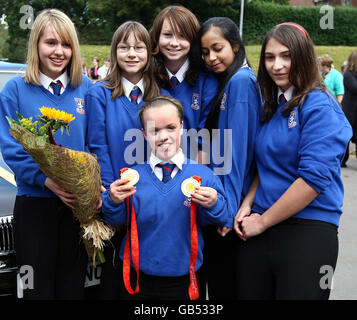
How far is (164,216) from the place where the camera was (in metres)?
2.23

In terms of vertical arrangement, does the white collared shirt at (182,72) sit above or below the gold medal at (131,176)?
above

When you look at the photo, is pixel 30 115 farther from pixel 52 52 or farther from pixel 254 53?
pixel 254 53

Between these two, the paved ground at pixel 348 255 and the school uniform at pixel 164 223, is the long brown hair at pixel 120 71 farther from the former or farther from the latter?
the paved ground at pixel 348 255

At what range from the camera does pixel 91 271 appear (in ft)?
8.88

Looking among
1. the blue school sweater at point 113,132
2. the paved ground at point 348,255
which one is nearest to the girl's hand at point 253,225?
the blue school sweater at point 113,132

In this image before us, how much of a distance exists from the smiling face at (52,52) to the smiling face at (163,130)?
63 centimetres

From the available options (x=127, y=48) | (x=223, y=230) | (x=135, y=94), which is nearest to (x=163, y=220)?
(x=223, y=230)

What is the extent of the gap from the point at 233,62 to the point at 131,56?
0.60 meters

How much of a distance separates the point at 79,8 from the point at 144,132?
129 ft

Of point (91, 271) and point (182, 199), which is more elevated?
point (182, 199)

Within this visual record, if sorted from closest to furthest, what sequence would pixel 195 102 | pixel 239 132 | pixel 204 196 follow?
pixel 204 196 → pixel 239 132 → pixel 195 102

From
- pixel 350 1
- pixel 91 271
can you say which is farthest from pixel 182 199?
pixel 350 1

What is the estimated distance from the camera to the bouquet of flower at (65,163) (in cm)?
193

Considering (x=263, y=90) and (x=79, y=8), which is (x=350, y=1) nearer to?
(x=79, y=8)
